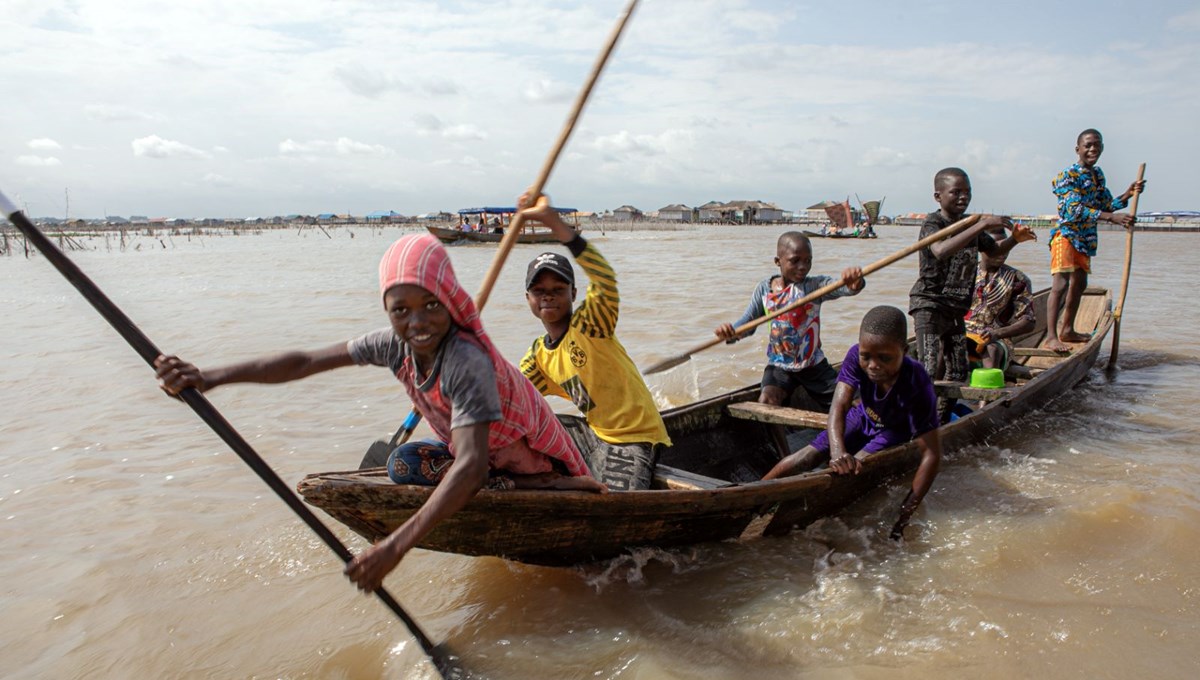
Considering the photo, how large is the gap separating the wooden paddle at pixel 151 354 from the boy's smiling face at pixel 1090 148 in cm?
638

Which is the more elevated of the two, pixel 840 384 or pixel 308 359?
pixel 308 359

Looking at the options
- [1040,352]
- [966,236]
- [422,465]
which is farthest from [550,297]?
[1040,352]

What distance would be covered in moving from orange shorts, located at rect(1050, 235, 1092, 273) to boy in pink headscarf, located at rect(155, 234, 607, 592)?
571cm

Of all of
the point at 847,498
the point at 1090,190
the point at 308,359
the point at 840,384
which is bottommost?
the point at 847,498

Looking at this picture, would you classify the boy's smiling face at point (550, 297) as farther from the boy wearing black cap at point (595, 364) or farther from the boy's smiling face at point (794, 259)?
the boy's smiling face at point (794, 259)

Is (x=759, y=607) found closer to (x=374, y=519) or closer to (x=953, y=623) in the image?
(x=953, y=623)

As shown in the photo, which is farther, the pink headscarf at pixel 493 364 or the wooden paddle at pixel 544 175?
the wooden paddle at pixel 544 175

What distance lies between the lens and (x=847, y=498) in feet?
11.4

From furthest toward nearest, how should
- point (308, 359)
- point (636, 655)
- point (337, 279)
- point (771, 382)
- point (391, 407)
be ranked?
point (337, 279) < point (391, 407) < point (771, 382) < point (636, 655) < point (308, 359)

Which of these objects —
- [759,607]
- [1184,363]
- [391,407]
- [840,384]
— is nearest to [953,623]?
[759,607]

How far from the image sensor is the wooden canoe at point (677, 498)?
2.31 metres

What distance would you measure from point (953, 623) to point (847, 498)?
79 cm

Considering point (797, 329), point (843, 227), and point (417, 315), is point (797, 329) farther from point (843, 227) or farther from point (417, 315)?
point (843, 227)

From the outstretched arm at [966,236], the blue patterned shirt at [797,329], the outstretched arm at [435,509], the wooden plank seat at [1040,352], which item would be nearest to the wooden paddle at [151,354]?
the outstretched arm at [435,509]
